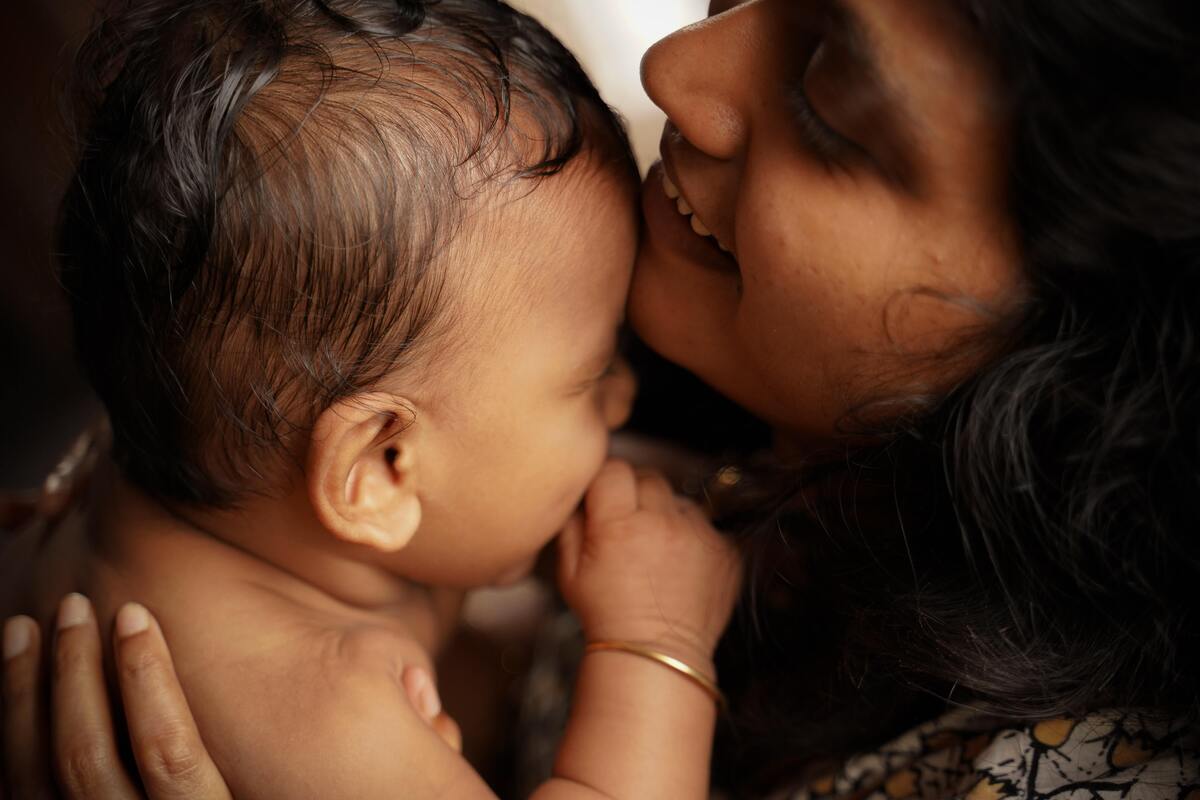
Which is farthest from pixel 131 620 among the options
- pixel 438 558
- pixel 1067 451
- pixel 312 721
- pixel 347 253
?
pixel 1067 451

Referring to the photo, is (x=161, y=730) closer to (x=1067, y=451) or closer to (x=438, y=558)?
(x=438, y=558)

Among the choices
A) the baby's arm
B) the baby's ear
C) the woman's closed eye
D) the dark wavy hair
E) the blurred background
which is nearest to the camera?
the dark wavy hair

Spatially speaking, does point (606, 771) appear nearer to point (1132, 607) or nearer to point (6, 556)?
point (1132, 607)

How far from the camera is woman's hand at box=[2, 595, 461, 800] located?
3.17 feet

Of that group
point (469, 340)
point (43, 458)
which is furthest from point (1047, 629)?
point (43, 458)

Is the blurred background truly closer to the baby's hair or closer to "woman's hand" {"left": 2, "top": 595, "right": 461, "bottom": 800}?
the baby's hair

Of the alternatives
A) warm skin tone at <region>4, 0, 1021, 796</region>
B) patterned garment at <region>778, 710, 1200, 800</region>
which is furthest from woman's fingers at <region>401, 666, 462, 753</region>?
patterned garment at <region>778, 710, 1200, 800</region>

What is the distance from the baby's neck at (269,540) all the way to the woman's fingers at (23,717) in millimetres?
139

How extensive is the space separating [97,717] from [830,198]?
96 centimetres

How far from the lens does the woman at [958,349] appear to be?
69cm

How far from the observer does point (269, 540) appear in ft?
3.63

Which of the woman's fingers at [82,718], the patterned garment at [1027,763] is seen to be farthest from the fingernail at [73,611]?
the patterned garment at [1027,763]

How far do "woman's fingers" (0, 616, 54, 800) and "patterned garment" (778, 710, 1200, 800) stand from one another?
0.94m

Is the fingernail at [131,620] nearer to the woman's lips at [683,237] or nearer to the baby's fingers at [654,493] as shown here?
the baby's fingers at [654,493]
